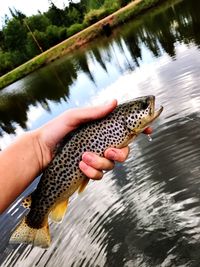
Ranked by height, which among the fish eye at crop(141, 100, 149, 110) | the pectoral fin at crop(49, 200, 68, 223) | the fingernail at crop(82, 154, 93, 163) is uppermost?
the fish eye at crop(141, 100, 149, 110)

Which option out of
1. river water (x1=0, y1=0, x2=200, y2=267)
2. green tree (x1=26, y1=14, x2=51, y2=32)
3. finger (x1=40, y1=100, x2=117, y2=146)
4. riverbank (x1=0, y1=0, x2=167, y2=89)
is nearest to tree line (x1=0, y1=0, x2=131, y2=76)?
green tree (x1=26, y1=14, x2=51, y2=32)

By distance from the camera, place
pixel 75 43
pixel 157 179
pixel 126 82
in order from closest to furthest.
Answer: pixel 157 179
pixel 126 82
pixel 75 43

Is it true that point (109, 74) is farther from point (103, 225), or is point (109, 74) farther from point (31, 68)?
point (31, 68)

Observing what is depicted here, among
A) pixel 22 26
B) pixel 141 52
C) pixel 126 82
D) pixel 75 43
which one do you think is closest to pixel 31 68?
pixel 75 43

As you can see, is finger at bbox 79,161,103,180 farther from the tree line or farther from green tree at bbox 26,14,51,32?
green tree at bbox 26,14,51,32

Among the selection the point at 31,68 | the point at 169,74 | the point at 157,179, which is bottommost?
the point at 31,68

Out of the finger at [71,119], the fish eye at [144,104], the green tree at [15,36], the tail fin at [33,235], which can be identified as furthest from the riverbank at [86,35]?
the tail fin at [33,235]

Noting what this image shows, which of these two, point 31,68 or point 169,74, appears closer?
point 169,74
